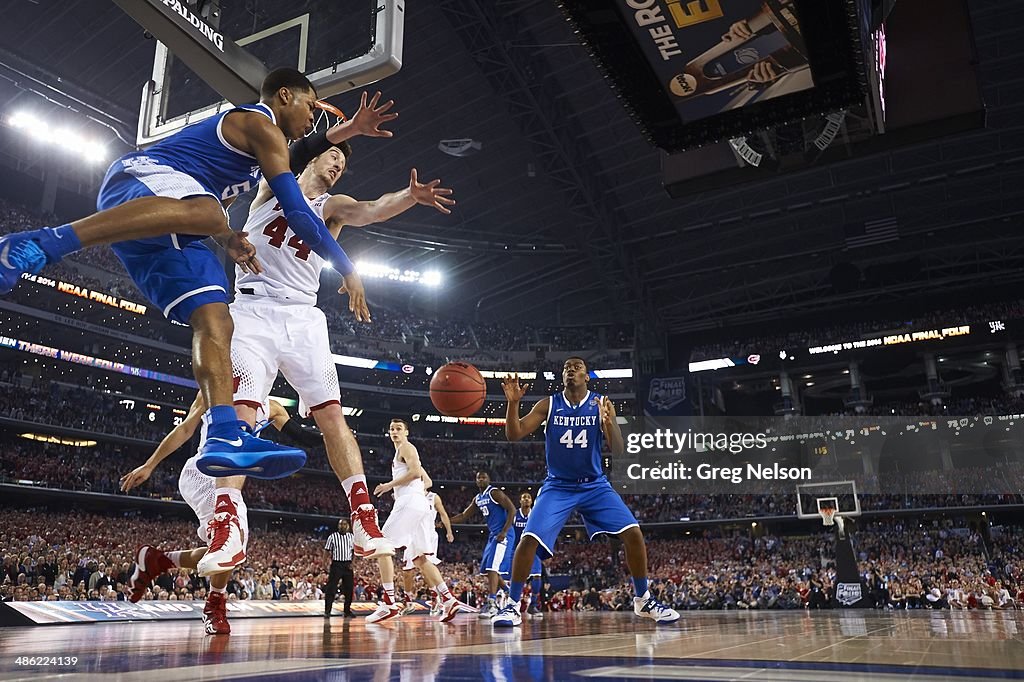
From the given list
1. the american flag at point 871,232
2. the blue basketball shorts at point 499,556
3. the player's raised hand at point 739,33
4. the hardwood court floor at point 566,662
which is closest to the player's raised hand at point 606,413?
the hardwood court floor at point 566,662

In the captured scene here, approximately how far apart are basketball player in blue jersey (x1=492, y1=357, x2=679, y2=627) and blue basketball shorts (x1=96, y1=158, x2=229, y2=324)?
2723mm

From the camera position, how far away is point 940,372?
31.5m

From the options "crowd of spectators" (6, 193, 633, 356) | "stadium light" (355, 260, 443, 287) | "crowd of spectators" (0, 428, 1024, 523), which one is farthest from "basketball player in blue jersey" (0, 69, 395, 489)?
"crowd of spectators" (6, 193, 633, 356)

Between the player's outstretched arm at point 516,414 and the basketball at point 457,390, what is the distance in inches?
22.1

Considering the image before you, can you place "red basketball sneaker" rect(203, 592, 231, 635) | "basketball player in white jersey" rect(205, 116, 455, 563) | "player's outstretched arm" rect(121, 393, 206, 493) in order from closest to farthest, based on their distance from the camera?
1. "basketball player in white jersey" rect(205, 116, 455, 563)
2. "player's outstretched arm" rect(121, 393, 206, 493)
3. "red basketball sneaker" rect(203, 592, 231, 635)

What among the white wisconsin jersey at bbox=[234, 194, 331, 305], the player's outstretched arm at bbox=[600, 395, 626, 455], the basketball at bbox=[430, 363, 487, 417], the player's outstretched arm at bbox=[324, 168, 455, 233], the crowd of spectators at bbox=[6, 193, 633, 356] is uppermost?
the crowd of spectators at bbox=[6, 193, 633, 356]

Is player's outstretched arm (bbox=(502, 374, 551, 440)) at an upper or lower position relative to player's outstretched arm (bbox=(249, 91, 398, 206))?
lower

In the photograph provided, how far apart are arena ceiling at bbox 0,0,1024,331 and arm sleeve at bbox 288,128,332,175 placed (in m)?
12.6

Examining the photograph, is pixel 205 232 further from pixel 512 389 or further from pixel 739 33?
pixel 739 33

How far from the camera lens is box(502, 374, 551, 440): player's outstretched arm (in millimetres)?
5080

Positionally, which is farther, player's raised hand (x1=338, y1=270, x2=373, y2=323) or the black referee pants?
the black referee pants

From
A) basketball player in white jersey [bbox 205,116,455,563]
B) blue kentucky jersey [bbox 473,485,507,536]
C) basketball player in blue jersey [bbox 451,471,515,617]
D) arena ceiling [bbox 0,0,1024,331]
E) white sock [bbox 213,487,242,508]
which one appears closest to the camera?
white sock [bbox 213,487,242,508]

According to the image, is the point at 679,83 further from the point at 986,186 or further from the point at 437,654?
the point at 986,186

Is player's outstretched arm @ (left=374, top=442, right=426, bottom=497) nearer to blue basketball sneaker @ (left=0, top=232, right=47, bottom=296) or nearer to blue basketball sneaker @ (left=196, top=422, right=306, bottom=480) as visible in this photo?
blue basketball sneaker @ (left=196, top=422, right=306, bottom=480)
